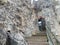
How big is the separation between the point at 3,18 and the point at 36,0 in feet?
30.7

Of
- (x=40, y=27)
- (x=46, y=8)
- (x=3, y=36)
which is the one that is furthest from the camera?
(x=46, y=8)

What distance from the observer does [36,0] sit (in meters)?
12.4

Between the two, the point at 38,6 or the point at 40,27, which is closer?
the point at 40,27

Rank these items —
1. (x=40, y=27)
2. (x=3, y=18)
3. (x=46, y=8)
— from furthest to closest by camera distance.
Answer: (x=46, y=8) < (x=40, y=27) < (x=3, y=18)

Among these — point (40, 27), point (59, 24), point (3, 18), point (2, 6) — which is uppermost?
point (2, 6)

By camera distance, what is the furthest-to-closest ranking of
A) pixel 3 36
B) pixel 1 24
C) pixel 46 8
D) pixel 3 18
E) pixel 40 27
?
pixel 46 8, pixel 40 27, pixel 3 18, pixel 1 24, pixel 3 36

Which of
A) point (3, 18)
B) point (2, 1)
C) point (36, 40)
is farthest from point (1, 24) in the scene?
point (36, 40)

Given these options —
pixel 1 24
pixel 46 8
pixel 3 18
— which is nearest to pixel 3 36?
pixel 1 24

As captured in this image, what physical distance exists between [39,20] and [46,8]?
1.27 meters

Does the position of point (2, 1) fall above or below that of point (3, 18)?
above

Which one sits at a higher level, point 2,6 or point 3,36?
point 2,6

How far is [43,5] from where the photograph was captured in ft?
40.5

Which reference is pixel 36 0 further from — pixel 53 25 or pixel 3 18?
pixel 3 18

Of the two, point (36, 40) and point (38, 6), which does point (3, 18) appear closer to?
point (36, 40)
